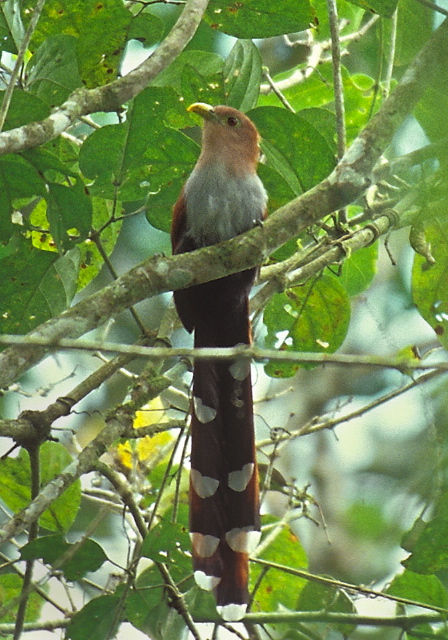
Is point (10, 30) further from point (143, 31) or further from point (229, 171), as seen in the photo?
point (229, 171)

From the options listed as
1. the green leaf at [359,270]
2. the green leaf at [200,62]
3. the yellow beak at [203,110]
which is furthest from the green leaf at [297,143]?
the green leaf at [359,270]

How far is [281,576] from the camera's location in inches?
117

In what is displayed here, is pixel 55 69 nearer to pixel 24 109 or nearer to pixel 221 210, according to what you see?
pixel 24 109

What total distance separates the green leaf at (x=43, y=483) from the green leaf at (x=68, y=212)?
703 millimetres

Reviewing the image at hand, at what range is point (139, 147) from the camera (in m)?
2.57

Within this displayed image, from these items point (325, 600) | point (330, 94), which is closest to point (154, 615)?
point (325, 600)

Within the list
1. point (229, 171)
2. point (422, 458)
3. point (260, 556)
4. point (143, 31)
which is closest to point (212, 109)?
point (229, 171)

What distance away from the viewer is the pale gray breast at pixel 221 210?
302 centimetres

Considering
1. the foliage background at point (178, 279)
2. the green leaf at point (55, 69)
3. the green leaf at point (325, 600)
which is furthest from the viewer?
the green leaf at point (55, 69)

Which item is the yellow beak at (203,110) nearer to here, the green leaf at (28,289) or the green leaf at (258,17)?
the green leaf at (258,17)

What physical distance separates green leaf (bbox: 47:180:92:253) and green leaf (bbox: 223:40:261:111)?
786mm

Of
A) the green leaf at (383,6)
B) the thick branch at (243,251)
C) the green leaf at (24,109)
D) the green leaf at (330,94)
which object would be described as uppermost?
the green leaf at (330,94)

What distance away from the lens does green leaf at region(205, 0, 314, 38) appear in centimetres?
264

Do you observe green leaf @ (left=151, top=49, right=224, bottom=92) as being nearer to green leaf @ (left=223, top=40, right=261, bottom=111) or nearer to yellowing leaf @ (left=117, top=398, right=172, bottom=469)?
green leaf @ (left=223, top=40, right=261, bottom=111)
